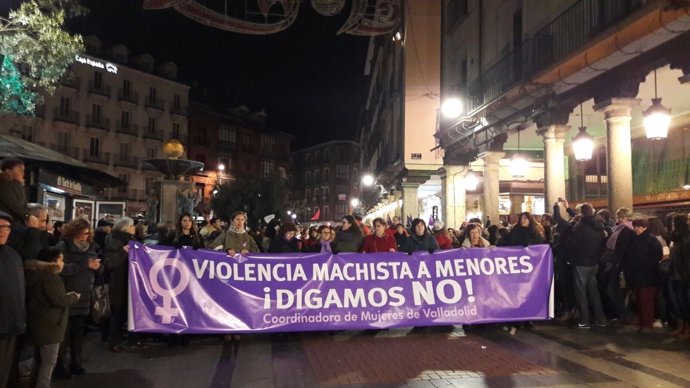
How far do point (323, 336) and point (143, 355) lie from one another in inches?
104

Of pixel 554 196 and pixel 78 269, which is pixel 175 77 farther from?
pixel 78 269

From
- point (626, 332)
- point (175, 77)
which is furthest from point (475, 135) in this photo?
point (175, 77)

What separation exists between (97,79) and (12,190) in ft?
191

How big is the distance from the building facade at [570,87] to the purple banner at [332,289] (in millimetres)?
4057

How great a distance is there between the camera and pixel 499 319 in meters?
8.54

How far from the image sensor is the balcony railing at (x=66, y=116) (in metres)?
55.1

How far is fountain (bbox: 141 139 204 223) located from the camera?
14750 millimetres

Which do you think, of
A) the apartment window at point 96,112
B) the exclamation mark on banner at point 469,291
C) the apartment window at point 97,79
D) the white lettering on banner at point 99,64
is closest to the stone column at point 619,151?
the exclamation mark on banner at point 469,291

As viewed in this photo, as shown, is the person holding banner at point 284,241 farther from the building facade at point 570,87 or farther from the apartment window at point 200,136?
the apartment window at point 200,136

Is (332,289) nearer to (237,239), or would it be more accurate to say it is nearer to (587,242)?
(237,239)

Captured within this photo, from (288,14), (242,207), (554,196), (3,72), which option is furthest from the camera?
(242,207)

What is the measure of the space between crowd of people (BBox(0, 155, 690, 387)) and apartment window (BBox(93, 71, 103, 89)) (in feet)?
Answer: 174

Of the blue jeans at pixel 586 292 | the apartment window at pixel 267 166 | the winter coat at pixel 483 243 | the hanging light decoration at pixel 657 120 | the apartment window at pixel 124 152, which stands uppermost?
the apartment window at pixel 267 166

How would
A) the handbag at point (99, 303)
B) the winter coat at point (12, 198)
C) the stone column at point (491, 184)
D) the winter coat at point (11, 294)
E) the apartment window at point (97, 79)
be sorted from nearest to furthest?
the winter coat at point (11, 294) < the winter coat at point (12, 198) < the handbag at point (99, 303) < the stone column at point (491, 184) < the apartment window at point (97, 79)
